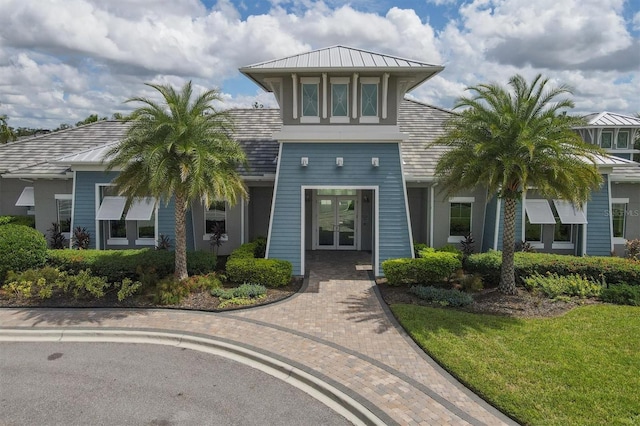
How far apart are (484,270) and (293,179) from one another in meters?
7.39

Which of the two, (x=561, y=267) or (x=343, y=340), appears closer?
(x=343, y=340)

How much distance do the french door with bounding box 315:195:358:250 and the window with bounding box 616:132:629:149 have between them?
1231 inches

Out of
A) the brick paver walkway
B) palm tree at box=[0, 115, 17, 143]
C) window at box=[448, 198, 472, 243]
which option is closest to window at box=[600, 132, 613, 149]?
window at box=[448, 198, 472, 243]

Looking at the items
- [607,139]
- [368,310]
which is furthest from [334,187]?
[607,139]

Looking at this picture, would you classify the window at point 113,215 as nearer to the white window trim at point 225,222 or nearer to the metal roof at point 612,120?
the white window trim at point 225,222

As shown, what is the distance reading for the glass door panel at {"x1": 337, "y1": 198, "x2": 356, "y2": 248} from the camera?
19766 millimetres

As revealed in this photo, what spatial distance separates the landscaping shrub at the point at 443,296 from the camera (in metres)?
12.1

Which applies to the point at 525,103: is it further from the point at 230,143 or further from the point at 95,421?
the point at 95,421

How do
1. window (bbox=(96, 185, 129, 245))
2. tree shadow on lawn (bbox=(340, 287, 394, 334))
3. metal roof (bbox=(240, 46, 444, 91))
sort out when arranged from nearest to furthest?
tree shadow on lawn (bbox=(340, 287, 394, 334))
metal roof (bbox=(240, 46, 444, 91))
window (bbox=(96, 185, 129, 245))

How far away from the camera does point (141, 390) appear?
7797 millimetres

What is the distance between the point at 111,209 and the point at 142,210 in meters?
1.23

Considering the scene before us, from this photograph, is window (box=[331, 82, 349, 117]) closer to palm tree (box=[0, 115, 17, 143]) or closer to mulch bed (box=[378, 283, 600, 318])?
mulch bed (box=[378, 283, 600, 318])

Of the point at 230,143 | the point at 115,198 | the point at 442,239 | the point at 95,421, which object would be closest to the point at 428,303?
the point at 442,239

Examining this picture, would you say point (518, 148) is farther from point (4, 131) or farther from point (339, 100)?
point (4, 131)
